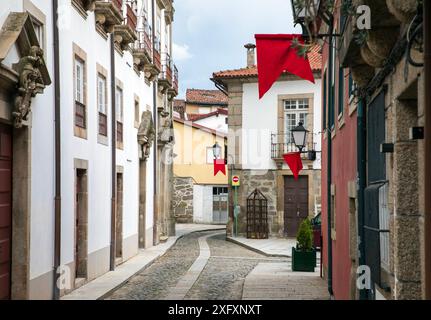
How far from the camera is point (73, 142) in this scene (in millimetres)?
11766

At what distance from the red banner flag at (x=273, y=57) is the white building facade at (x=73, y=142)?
3056 millimetres

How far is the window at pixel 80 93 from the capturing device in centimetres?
1223

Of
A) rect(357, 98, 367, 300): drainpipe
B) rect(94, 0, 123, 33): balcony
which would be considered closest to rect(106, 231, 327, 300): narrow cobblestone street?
rect(357, 98, 367, 300): drainpipe

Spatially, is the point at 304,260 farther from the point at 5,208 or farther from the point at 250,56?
the point at 250,56

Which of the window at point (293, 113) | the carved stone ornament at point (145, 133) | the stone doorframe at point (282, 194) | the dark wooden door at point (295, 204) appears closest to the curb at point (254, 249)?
the stone doorframe at point (282, 194)

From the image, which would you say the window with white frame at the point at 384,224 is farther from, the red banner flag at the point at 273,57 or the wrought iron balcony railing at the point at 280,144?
the wrought iron balcony railing at the point at 280,144

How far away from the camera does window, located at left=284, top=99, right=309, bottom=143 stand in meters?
25.6

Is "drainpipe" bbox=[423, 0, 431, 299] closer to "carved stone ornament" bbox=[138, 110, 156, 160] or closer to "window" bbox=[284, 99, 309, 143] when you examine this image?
"carved stone ornament" bbox=[138, 110, 156, 160]

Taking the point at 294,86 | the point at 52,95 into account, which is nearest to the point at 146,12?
the point at 294,86

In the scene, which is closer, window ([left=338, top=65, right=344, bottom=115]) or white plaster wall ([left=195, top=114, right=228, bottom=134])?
window ([left=338, top=65, right=344, bottom=115])

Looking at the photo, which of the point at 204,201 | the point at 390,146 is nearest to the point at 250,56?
the point at 204,201

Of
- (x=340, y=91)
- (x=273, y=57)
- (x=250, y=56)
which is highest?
(x=250, y=56)

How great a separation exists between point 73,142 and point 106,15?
3549 mm

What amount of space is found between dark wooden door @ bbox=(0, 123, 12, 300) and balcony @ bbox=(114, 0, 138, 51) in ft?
23.5
